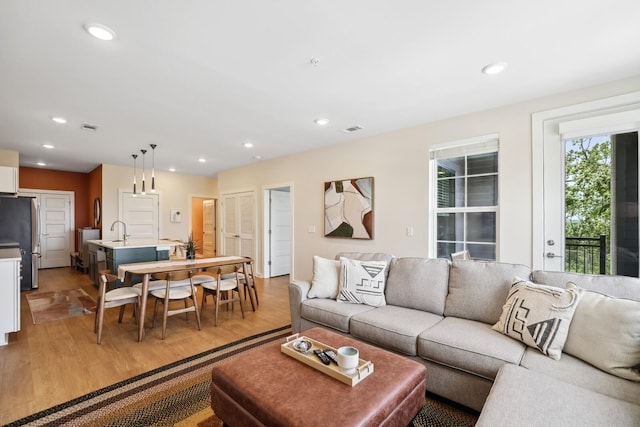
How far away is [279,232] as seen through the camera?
21.2 ft

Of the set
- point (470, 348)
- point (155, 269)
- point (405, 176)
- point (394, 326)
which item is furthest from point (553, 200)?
point (155, 269)

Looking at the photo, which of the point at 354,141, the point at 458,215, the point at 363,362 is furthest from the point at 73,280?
the point at 458,215

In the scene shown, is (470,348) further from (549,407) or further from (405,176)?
(405,176)

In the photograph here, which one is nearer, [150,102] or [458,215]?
[150,102]

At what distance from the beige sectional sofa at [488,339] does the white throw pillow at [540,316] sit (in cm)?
5

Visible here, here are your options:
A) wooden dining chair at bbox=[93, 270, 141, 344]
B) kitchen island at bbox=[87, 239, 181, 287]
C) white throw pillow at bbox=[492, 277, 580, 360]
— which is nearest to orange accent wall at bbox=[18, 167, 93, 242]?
kitchen island at bbox=[87, 239, 181, 287]

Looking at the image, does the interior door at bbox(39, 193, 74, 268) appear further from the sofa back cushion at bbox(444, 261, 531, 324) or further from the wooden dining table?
the sofa back cushion at bbox(444, 261, 531, 324)

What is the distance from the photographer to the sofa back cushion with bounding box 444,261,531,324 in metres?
2.28

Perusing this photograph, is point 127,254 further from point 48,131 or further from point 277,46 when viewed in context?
point 277,46

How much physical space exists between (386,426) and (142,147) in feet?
17.8

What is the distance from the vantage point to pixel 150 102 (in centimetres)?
314

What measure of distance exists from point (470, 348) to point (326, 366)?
3.16 feet

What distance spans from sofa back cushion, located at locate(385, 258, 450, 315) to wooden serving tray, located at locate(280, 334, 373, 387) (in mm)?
1109

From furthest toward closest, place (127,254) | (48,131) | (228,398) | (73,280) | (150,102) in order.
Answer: (73,280) → (127,254) → (48,131) → (150,102) → (228,398)
